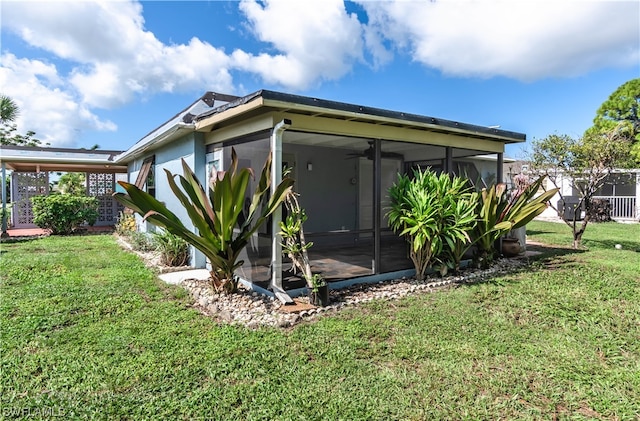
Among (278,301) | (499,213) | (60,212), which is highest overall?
(499,213)

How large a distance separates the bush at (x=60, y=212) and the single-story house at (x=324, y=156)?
209cm

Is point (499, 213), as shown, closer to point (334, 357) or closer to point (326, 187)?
point (326, 187)

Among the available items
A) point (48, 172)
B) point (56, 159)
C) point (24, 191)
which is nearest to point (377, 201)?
point (56, 159)

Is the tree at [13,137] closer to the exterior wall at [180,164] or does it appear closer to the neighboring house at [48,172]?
the neighboring house at [48,172]

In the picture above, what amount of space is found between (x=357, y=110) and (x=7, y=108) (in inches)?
804

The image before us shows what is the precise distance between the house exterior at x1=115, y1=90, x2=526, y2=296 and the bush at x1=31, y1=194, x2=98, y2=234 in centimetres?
250

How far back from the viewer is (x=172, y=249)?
7797 mm

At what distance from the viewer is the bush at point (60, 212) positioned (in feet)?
42.0

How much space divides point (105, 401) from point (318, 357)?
1.89m

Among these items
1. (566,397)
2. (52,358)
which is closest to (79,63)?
(52,358)

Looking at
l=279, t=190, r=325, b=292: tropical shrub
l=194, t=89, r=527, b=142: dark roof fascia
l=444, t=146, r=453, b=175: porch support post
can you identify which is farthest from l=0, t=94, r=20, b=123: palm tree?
l=444, t=146, r=453, b=175: porch support post

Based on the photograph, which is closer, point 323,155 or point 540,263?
point 540,263

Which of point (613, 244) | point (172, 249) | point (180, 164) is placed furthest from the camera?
point (613, 244)

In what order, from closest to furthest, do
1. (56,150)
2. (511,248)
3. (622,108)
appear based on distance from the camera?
(511,248) < (56,150) < (622,108)
